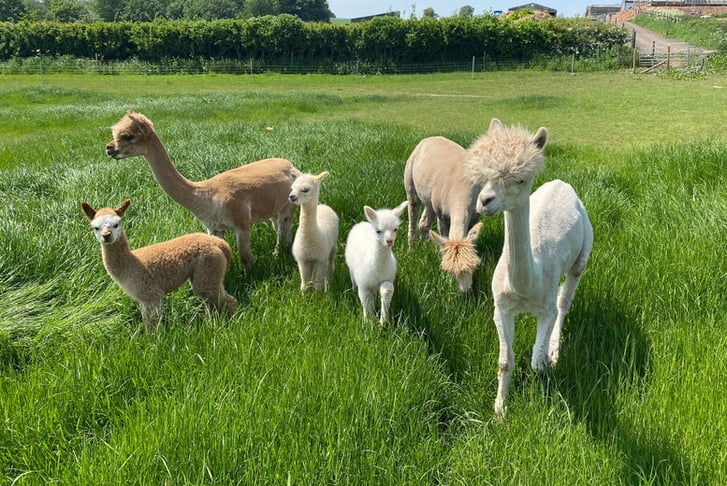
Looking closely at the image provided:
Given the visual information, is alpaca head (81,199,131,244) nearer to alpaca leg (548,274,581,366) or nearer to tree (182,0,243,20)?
alpaca leg (548,274,581,366)

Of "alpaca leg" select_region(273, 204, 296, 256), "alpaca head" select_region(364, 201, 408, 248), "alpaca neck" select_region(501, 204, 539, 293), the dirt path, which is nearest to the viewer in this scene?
"alpaca neck" select_region(501, 204, 539, 293)

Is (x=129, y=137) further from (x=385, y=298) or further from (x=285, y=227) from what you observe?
(x=385, y=298)

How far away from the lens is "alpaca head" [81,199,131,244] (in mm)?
3297

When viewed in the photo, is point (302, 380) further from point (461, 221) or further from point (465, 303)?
point (461, 221)

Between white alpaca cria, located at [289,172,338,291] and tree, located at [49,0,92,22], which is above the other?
tree, located at [49,0,92,22]

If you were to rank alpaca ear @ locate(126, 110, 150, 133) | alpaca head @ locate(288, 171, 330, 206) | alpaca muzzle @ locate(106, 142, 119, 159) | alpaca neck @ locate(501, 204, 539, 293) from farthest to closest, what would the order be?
alpaca ear @ locate(126, 110, 150, 133)
alpaca muzzle @ locate(106, 142, 119, 159)
alpaca head @ locate(288, 171, 330, 206)
alpaca neck @ locate(501, 204, 539, 293)

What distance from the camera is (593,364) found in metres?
3.34

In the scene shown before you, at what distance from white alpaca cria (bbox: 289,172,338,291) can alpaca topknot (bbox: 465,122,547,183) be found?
1936 millimetres

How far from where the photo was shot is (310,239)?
4.27 meters

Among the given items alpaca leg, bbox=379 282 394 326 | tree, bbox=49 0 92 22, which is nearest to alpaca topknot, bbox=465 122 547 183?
alpaca leg, bbox=379 282 394 326

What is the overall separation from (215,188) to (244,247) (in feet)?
1.97

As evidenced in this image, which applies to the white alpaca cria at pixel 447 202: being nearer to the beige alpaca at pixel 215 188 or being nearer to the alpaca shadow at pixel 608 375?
the alpaca shadow at pixel 608 375

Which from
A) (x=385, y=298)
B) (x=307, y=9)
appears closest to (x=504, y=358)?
(x=385, y=298)

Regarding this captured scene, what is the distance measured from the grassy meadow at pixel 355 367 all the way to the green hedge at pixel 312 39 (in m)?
45.5
